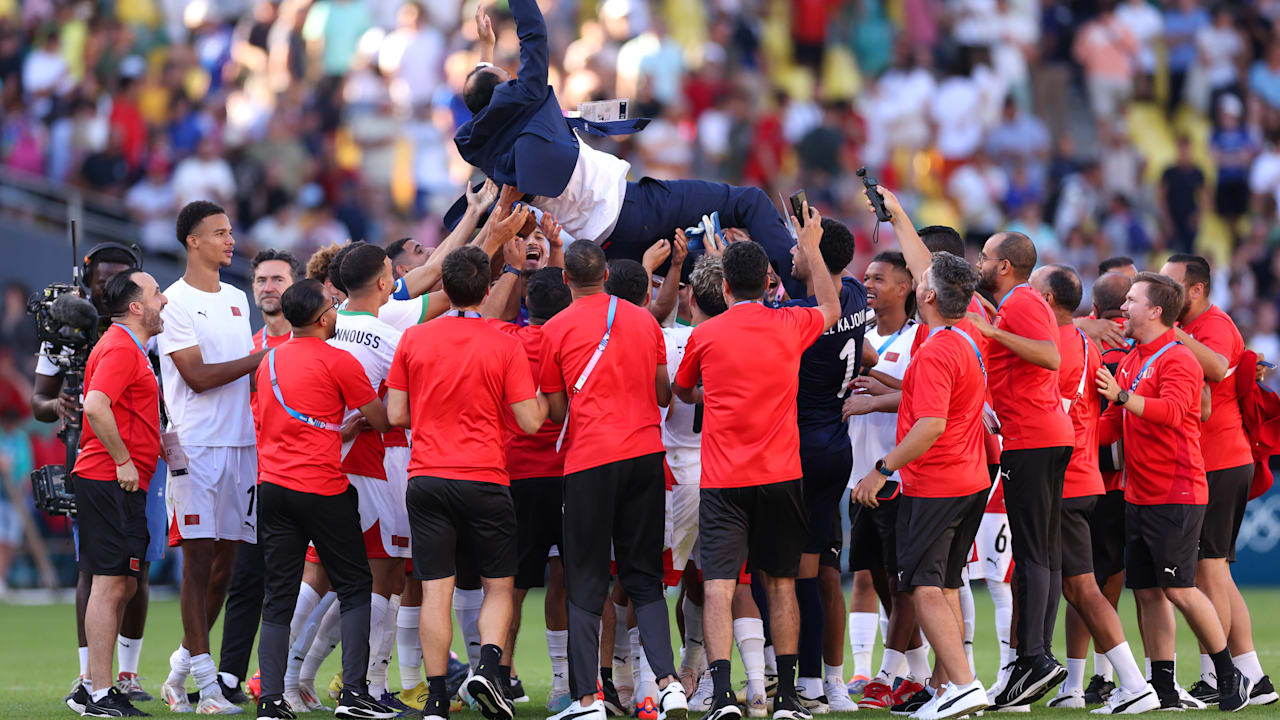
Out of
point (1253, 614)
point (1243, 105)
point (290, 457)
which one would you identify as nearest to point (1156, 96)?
point (1243, 105)

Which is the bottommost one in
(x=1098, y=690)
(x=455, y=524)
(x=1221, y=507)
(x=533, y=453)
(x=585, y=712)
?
(x=1098, y=690)

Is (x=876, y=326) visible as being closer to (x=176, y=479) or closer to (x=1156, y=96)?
(x=176, y=479)

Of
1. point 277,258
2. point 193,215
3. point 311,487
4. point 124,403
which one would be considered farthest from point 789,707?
point 193,215

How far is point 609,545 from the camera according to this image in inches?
331

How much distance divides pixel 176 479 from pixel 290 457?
1.43 meters

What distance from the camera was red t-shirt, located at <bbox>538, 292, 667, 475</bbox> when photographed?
836cm

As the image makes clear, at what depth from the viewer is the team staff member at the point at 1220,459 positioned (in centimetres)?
951

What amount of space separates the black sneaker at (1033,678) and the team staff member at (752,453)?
4.28 feet

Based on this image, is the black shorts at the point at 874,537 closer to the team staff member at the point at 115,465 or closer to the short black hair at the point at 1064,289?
the short black hair at the point at 1064,289

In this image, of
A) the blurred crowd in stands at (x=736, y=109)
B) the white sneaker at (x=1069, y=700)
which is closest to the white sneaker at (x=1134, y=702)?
the white sneaker at (x=1069, y=700)

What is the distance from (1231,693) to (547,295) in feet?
15.4

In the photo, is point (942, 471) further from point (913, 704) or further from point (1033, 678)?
point (913, 704)

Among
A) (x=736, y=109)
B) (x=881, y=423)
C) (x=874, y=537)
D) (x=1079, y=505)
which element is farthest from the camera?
(x=736, y=109)

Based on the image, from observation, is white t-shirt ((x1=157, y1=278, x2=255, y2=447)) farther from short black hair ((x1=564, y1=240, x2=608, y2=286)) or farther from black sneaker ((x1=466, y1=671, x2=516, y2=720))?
black sneaker ((x1=466, y1=671, x2=516, y2=720))
